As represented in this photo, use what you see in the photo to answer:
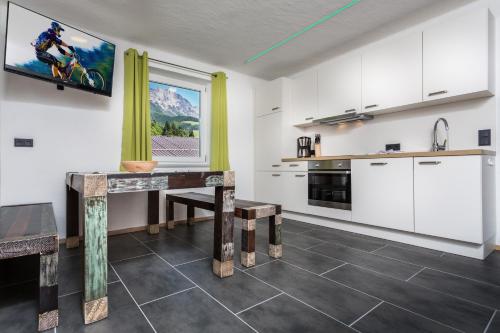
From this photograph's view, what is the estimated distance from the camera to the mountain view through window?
3453mm

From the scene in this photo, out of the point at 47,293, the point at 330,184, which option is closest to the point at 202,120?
the point at 330,184

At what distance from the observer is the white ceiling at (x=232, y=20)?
8.05 feet

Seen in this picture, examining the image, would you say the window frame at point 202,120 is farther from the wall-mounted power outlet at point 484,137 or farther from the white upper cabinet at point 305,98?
the wall-mounted power outlet at point 484,137

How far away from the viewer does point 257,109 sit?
4.32 metres

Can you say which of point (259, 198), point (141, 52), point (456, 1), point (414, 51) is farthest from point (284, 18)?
point (259, 198)

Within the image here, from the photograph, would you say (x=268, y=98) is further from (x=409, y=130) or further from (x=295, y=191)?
(x=409, y=130)

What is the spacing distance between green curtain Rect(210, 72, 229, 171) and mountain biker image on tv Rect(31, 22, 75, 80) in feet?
6.06

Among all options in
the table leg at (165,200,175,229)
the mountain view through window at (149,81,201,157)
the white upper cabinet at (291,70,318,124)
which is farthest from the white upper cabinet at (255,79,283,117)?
the table leg at (165,200,175,229)

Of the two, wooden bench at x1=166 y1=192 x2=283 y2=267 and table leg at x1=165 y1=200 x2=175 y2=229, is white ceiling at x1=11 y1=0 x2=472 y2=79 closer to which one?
wooden bench at x1=166 y1=192 x2=283 y2=267

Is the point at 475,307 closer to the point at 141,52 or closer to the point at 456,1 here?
the point at 456,1

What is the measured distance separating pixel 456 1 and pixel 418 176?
67.7 inches

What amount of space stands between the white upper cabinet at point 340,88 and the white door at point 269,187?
3.72 ft

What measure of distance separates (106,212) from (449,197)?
2634 millimetres

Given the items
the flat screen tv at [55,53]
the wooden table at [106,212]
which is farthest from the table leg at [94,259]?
the flat screen tv at [55,53]
